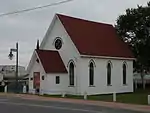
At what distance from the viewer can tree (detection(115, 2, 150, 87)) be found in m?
48.8

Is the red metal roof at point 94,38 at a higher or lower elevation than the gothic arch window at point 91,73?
higher

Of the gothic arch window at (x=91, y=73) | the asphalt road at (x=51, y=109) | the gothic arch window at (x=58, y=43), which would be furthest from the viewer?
the gothic arch window at (x=58, y=43)

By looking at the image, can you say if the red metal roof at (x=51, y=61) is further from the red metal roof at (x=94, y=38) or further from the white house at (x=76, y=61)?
the red metal roof at (x=94, y=38)

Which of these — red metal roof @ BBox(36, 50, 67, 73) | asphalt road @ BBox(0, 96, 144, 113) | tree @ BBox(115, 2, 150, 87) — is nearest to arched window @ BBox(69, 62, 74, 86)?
red metal roof @ BBox(36, 50, 67, 73)

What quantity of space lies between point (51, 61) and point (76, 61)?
112 inches

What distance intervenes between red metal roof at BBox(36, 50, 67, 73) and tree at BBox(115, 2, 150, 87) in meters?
11.5

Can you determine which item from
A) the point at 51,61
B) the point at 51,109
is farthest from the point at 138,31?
the point at 51,109

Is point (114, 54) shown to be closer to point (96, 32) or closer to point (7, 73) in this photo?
point (96, 32)

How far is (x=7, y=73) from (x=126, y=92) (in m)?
33.8

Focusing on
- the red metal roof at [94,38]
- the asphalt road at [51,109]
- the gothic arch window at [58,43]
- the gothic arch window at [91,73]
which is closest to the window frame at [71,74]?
the gothic arch window at [91,73]

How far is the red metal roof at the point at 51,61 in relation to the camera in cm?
3984

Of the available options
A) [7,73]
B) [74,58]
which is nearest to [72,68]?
[74,58]

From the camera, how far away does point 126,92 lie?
4569cm

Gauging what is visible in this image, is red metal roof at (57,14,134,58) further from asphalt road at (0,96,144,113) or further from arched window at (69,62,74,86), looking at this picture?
asphalt road at (0,96,144,113)
